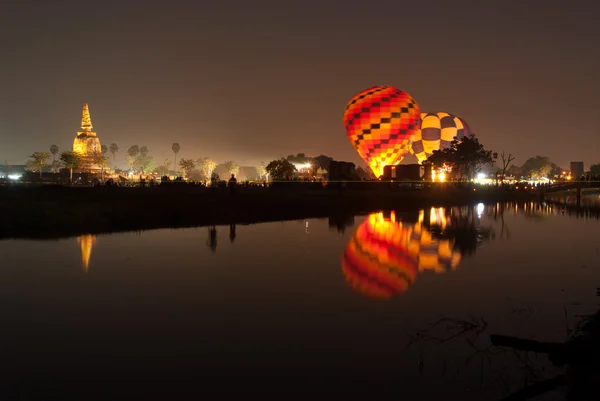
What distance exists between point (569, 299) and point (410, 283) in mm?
3852

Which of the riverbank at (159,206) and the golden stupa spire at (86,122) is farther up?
the golden stupa spire at (86,122)

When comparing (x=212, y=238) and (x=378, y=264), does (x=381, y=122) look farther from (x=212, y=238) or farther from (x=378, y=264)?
(x=378, y=264)

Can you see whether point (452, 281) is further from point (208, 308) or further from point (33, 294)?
point (33, 294)

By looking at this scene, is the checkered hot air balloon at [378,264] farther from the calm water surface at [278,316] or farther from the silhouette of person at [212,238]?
the silhouette of person at [212,238]

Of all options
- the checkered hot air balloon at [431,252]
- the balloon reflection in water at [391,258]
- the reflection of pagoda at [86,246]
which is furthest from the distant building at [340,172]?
the reflection of pagoda at [86,246]

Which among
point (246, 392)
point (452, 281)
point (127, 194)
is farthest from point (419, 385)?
point (127, 194)

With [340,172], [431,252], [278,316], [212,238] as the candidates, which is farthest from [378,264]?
[340,172]

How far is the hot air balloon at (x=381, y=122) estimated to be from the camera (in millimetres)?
72375

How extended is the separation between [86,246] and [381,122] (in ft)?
186

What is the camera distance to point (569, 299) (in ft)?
40.4

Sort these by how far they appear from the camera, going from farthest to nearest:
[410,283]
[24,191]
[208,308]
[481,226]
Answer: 1. [24,191]
2. [481,226]
3. [410,283]
4. [208,308]

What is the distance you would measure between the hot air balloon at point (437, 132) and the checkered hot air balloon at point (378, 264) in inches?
2750

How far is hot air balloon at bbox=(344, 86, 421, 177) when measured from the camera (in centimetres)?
7238

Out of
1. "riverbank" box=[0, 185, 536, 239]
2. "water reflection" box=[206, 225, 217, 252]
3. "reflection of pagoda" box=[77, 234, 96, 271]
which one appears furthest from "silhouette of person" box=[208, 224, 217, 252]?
"reflection of pagoda" box=[77, 234, 96, 271]
